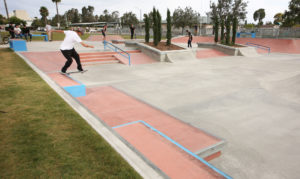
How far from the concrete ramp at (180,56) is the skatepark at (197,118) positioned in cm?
456

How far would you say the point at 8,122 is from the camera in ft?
13.3

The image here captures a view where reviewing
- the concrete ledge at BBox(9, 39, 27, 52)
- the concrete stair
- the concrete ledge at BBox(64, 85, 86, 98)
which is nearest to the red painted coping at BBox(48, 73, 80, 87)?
the concrete ledge at BBox(64, 85, 86, 98)

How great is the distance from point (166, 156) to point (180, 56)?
13.6 metres

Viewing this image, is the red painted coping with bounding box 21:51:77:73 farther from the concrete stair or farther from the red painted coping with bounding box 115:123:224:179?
the red painted coping with bounding box 115:123:224:179

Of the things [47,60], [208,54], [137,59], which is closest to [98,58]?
[137,59]

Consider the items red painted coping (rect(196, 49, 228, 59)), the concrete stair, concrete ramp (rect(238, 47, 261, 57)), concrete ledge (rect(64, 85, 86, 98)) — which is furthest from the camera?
concrete ramp (rect(238, 47, 261, 57))

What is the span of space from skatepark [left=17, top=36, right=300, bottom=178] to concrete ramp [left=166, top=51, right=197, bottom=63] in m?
4.56

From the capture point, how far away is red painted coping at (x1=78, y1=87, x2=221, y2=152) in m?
4.07

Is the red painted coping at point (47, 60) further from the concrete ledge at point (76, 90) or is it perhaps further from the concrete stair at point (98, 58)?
the concrete ledge at point (76, 90)

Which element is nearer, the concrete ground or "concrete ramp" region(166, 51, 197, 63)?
the concrete ground

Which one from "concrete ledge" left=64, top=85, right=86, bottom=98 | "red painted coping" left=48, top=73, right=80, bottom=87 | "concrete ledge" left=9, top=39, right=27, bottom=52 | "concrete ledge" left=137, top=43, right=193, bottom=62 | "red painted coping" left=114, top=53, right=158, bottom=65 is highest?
"concrete ledge" left=9, top=39, right=27, bottom=52

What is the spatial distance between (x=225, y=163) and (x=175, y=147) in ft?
3.01

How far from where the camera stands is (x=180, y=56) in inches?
633

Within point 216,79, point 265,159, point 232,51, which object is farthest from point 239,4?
point 265,159
